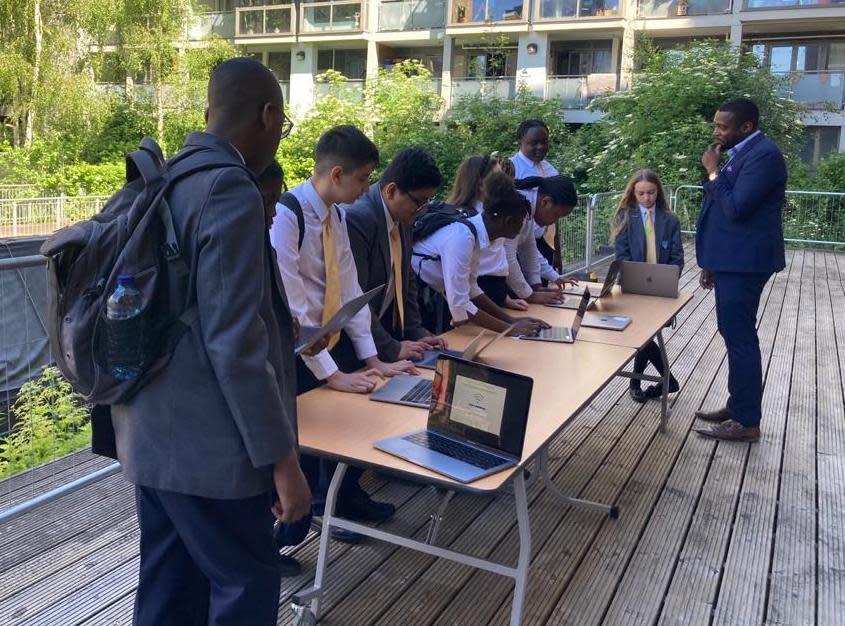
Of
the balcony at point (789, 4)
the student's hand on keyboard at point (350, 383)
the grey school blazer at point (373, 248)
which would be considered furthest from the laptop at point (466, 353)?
the balcony at point (789, 4)

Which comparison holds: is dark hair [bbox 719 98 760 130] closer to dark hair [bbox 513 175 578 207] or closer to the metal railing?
dark hair [bbox 513 175 578 207]

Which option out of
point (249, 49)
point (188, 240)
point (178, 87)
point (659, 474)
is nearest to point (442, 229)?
point (659, 474)

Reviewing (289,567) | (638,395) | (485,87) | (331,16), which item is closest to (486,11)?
(485,87)

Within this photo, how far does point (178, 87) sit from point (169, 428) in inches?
1045

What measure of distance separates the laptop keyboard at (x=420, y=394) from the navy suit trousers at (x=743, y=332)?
2278 millimetres

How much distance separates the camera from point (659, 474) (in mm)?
4219

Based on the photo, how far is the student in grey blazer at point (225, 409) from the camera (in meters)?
1.67

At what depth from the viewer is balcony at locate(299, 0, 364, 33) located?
2853 centimetres

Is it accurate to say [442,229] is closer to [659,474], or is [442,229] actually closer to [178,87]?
[659,474]

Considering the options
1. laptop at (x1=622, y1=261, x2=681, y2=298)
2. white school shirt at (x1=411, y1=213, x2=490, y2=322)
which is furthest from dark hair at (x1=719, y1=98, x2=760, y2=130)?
white school shirt at (x1=411, y1=213, x2=490, y2=322)

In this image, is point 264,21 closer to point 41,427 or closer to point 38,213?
point 38,213

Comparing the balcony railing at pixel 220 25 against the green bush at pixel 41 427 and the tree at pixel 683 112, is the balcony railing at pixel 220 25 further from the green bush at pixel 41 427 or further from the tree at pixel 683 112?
the green bush at pixel 41 427

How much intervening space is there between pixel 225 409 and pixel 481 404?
87 cm

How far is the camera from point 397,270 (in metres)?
3.58
